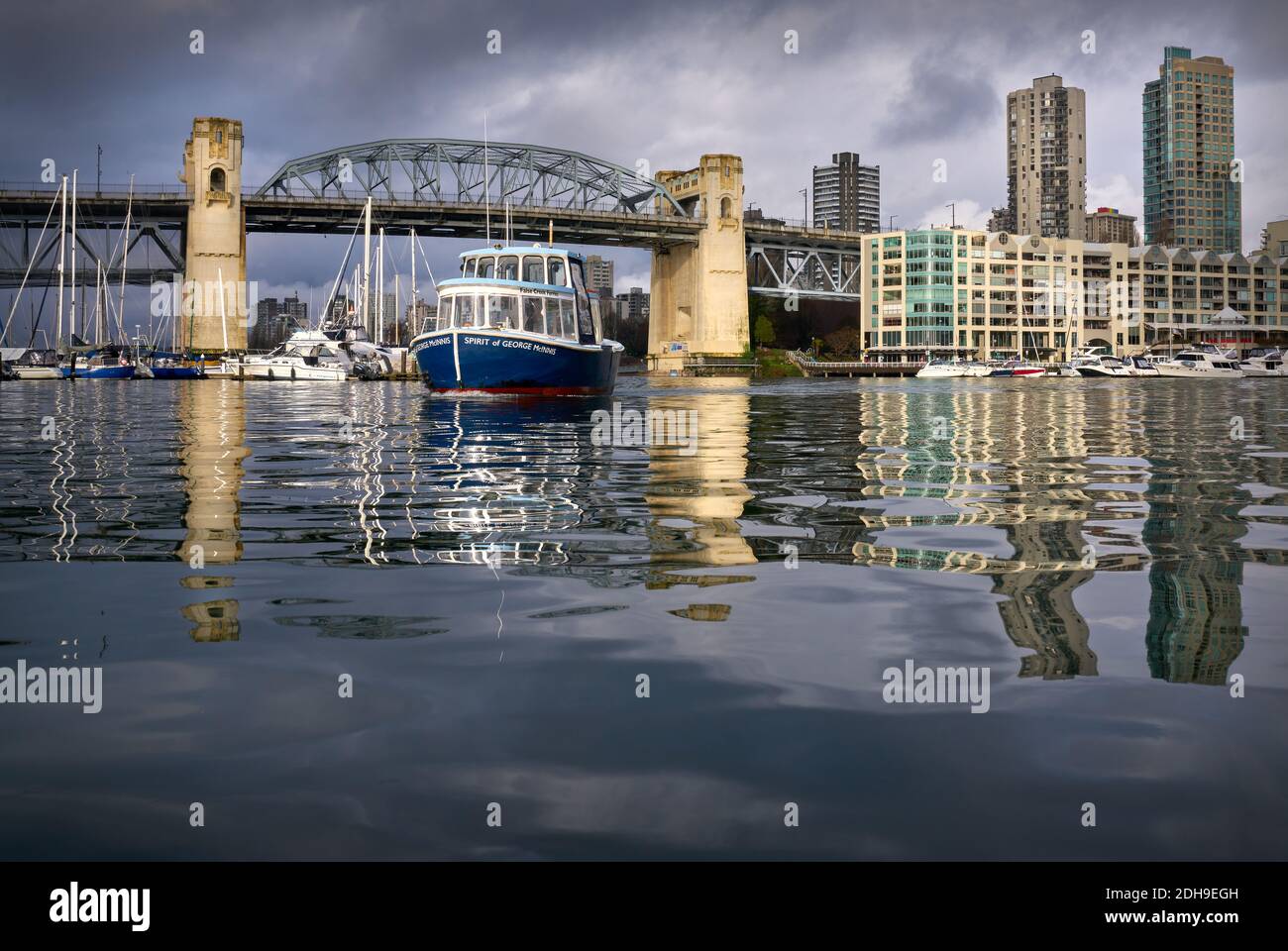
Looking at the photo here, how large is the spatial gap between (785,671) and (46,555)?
199 inches

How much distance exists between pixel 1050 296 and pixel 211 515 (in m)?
151

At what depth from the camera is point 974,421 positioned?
2655 centimetres

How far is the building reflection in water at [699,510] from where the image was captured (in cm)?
665

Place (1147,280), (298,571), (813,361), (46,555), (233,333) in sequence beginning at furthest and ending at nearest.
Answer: (1147,280)
(813,361)
(233,333)
(46,555)
(298,571)

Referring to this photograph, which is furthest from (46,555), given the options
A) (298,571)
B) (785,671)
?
(785,671)

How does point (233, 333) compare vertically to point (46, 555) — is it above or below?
above

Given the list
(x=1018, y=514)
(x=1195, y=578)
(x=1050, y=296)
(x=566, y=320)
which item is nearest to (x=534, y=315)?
(x=566, y=320)

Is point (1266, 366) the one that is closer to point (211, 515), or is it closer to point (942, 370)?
point (942, 370)

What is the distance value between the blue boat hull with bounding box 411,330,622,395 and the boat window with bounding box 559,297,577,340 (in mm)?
1053

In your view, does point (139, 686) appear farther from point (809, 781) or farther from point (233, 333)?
point (233, 333)

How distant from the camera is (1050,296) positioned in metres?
150

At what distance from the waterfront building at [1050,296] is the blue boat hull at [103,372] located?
86956 mm

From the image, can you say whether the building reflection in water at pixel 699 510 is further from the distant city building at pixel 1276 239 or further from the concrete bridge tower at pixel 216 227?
the distant city building at pixel 1276 239

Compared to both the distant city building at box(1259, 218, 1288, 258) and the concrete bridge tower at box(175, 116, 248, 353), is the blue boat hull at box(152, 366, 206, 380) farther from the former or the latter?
the distant city building at box(1259, 218, 1288, 258)
